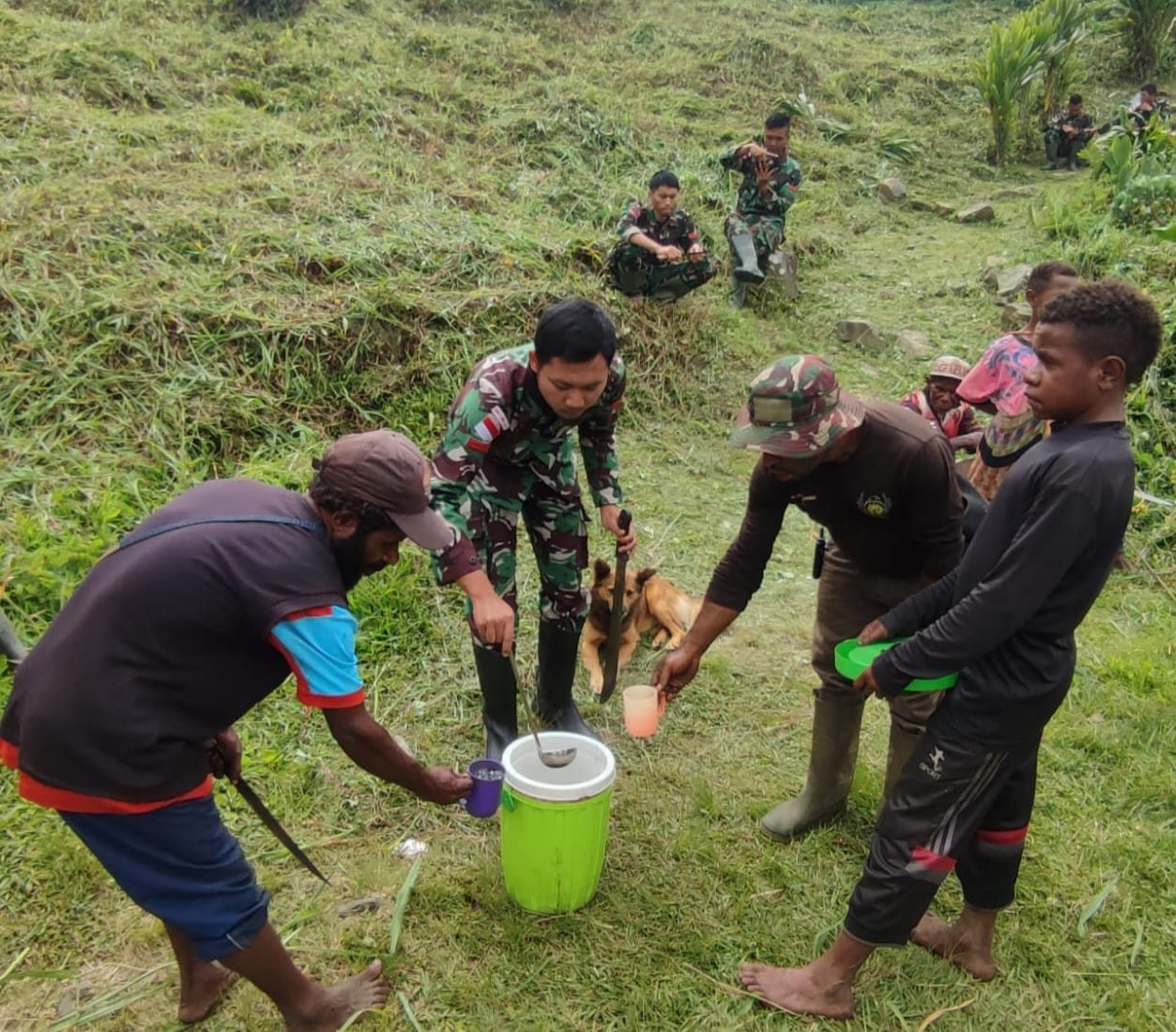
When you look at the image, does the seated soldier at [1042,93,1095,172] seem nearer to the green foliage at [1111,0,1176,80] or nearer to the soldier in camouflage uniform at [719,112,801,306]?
the green foliage at [1111,0,1176,80]

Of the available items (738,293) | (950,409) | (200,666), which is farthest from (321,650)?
(738,293)

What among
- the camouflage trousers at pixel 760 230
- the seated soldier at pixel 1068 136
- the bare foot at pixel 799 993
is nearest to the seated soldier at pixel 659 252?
the camouflage trousers at pixel 760 230

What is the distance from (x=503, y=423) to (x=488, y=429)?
0.18 ft

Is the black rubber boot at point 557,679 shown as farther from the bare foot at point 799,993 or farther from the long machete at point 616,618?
the bare foot at point 799,993

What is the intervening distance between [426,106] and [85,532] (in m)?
7.48

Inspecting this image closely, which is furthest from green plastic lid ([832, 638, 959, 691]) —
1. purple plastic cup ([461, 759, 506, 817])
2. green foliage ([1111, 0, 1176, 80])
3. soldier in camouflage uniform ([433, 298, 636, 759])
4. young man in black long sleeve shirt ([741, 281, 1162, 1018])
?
green foliage ([1111, 0, 1176, 80])

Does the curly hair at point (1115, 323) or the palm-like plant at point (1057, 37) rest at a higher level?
the palm-like plant at point (1057, 37)

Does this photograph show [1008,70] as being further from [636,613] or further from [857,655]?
[857,655]

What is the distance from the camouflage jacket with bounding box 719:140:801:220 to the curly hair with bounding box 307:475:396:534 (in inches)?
295

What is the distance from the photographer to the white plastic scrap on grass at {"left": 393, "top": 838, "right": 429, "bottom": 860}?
278cm

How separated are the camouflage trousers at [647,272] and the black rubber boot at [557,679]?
13.3 ft

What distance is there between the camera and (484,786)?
221 cm

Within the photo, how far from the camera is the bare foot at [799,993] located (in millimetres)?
2244

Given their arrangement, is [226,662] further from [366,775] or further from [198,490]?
[366,775]
